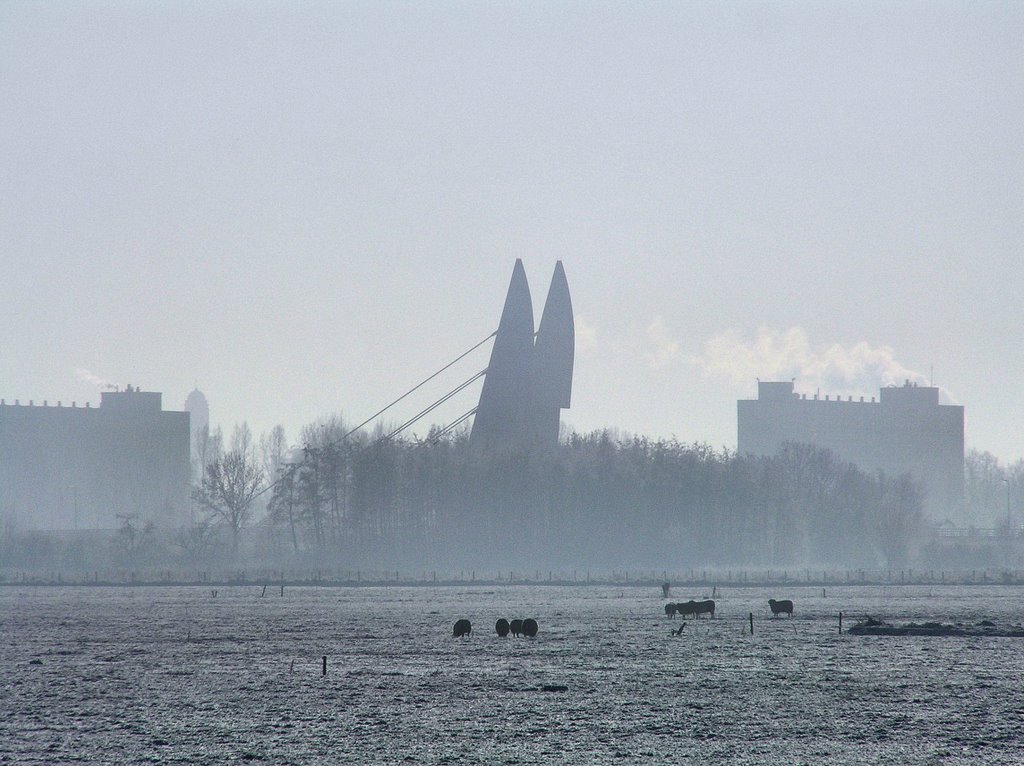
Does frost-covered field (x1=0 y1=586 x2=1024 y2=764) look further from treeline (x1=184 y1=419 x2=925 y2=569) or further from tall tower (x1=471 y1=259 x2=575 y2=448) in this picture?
tall tower (x1=471 y1=259 x2=575 y2=448)

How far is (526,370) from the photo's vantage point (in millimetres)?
129125

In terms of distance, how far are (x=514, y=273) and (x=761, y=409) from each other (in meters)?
71.5

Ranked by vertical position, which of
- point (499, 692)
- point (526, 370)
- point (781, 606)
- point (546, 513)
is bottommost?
point (499, 692)

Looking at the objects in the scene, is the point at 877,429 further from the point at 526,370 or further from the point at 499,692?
the point at 499,692

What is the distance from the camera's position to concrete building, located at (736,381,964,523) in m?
194

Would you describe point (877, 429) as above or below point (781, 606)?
above

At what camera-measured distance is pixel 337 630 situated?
48.5 meters

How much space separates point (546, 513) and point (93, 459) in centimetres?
8422

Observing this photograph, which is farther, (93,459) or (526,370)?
(93,459)

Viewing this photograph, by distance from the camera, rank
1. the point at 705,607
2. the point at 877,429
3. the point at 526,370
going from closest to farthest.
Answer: the point at 705,607 → the point at 526,370 → the point at 877,429

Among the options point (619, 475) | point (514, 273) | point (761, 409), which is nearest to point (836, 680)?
point (619, 475)

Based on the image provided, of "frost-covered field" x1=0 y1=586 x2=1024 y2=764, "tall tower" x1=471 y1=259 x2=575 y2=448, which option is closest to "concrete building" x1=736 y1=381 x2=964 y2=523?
"tall tower" x1=471 y1=259 x2=575 y2=448

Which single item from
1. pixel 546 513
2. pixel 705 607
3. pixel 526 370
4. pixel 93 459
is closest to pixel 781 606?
pixel 705 607

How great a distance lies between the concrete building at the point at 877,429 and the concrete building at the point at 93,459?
69211 millimetres
